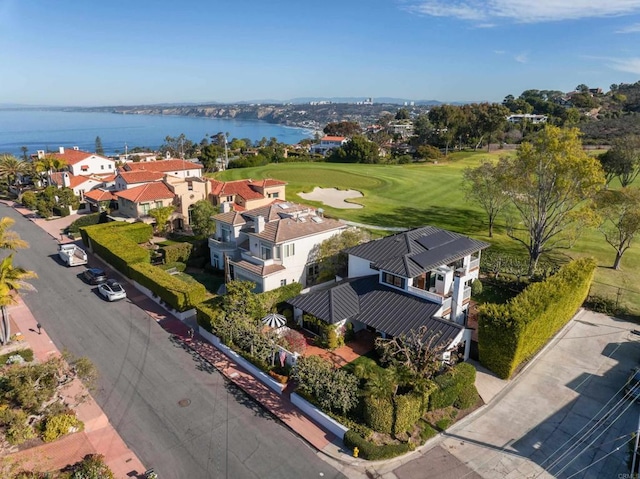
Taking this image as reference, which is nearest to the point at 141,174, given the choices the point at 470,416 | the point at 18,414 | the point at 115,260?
the point at 115,260

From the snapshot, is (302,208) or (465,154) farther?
(465,154)

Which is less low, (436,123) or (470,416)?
(436,123)

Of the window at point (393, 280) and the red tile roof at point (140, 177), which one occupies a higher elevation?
the red tile roof at point (140, 177)

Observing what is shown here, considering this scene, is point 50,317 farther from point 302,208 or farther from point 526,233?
point 526,233

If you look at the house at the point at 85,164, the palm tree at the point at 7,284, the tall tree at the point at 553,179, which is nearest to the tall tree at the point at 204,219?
the palm tree at the point at 7,284

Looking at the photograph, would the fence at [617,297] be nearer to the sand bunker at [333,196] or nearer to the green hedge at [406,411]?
the green hedge at [406,411]

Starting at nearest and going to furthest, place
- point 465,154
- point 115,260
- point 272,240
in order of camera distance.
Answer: point 272,240
point 115,260
point 465,154

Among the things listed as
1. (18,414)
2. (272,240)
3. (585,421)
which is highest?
(272,240)

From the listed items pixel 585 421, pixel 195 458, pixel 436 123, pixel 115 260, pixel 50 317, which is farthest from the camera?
pixel 436 123
